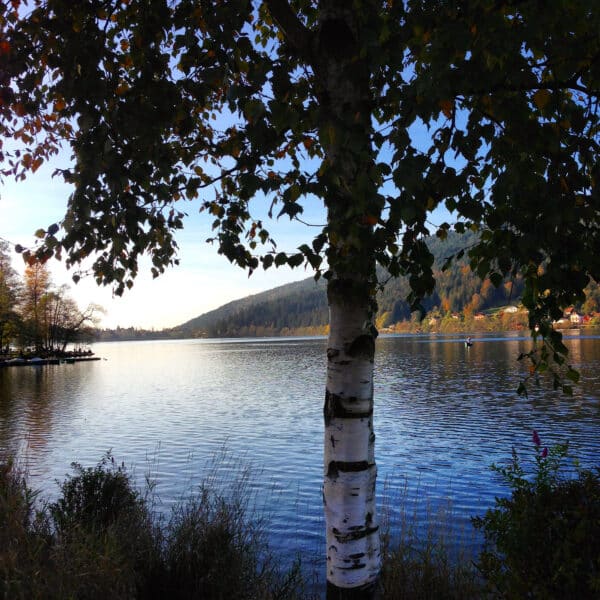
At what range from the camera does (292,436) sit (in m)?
24.4

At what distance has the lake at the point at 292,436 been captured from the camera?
49.2 ft

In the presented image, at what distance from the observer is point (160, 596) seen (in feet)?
18.8

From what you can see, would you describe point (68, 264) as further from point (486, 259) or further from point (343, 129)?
point (486, 259)

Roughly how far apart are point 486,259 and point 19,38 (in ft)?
16.3

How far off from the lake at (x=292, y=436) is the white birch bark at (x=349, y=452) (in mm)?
5756

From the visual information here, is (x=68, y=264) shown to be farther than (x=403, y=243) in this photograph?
Yes

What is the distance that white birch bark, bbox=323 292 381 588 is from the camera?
15.0 feet

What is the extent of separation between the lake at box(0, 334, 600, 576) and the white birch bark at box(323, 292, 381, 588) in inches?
227

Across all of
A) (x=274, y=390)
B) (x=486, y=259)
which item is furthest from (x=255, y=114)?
(x=274, y=390)

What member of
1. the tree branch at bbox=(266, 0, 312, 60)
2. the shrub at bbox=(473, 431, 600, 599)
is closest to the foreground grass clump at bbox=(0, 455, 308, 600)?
the shrub at bbox=(473, 431, 600, 599)

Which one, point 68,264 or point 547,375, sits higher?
point 68,264

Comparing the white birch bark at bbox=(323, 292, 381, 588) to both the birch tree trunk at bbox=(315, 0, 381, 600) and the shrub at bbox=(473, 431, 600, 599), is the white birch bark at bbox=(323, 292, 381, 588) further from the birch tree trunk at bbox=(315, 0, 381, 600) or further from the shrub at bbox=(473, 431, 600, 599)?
the shrub at bbox=(473, 431, 600, 599)

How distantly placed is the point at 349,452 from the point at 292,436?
67.4 ft

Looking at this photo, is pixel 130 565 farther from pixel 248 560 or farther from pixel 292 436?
pixel 292 436
